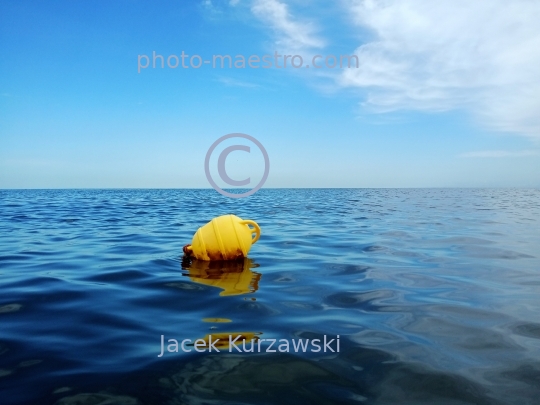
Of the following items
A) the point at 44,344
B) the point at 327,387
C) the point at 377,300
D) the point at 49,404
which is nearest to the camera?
the point at 49,404

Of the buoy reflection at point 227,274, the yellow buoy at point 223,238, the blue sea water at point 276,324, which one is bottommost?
the blue sea water at point 276,324

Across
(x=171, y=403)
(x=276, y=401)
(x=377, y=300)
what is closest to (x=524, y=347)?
(x=377, y=300)

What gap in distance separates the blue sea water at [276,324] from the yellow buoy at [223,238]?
30 centimetres

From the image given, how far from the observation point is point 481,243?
31.8 ft


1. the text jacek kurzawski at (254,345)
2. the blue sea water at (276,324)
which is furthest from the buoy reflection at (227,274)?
the text jacek kurzawski at (254,345)

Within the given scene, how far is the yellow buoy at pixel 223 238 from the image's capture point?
6.80 meters

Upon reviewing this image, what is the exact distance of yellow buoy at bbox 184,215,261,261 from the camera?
6805mm

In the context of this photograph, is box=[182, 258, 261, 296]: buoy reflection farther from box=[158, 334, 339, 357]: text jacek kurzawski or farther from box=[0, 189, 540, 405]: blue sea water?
box=[158, 334, 339, 357]: text jacek kurzawski

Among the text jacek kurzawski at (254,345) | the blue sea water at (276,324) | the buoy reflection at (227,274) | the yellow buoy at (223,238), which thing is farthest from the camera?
the yellow buoy at (223,238)

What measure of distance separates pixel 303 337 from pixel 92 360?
6.21 ft

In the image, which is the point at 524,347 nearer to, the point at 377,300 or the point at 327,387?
the point at 377,300

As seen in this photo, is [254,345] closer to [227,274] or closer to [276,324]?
[276,324]

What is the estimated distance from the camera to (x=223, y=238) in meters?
6.92

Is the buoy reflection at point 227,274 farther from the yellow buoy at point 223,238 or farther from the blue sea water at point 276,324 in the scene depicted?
the yellow buoy at point 223,238
